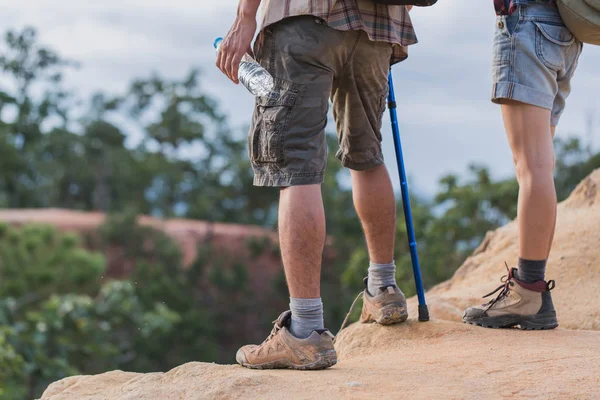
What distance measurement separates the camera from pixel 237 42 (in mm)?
2814

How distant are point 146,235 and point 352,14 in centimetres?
2246

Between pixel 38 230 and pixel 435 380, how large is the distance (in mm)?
12976

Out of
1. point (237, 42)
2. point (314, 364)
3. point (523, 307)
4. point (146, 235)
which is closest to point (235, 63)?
point (237, 42)

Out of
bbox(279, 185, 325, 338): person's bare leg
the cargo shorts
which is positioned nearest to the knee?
the cargo shorts

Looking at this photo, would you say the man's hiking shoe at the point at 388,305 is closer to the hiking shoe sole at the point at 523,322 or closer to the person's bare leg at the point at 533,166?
the hiking shoe sole at the point at 523,322

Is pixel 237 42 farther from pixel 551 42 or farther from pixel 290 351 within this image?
pixel 551 42

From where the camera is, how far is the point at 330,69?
281 cm

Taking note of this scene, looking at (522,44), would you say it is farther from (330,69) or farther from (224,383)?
(224,383)

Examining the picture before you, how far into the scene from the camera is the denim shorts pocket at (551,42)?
10.2 feet

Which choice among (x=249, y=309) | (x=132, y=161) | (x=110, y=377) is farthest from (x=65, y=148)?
(x=110, y=377)

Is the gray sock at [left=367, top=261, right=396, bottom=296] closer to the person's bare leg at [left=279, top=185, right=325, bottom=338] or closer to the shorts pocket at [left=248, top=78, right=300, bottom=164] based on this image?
the person's bare leg at [left=279, top=185, right=325, bottom=338]

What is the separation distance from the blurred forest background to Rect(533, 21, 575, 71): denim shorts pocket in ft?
17.7

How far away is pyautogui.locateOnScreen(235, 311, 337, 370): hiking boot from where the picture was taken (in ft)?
9.12

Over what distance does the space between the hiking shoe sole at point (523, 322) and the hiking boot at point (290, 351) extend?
0.85 meters
